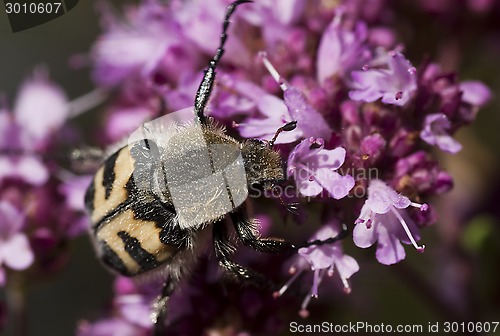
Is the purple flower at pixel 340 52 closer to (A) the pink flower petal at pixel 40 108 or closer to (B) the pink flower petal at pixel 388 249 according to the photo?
(B) the pink flower petal at pixel 388 249

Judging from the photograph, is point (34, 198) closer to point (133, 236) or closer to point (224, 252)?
point (133, 236)

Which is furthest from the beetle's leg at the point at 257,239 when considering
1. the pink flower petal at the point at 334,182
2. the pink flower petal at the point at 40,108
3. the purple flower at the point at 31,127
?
the pink flower petal at the point at 40,108

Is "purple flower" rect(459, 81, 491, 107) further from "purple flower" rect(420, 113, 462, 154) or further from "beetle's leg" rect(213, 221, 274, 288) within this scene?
"beetle's leg" rect(213, 221, 274, 288)

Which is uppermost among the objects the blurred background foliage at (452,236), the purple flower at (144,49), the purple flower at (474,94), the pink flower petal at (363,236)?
the purple flower at (144,49)

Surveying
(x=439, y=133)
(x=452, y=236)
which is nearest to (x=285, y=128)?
(x=439, y=133)

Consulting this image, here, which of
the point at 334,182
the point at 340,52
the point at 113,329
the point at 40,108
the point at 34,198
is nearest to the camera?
the point at 334,182

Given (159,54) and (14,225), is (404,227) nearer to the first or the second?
(159,54)

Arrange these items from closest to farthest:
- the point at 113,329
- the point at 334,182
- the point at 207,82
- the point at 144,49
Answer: the point at 334,182
the point at 207,82
the point at 113,329
the point at 144,49

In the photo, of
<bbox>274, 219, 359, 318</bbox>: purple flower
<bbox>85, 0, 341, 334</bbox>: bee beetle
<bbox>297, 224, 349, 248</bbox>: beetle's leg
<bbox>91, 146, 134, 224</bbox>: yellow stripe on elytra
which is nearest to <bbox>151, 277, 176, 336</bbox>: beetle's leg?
<bbox>85, 0, 341, 334</bbox>: bee beetle
